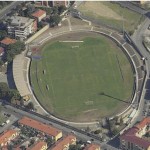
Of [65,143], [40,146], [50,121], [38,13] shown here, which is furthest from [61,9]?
[40,146]

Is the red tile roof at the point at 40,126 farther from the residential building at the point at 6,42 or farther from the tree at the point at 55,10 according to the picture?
the tree at the point at 55,10

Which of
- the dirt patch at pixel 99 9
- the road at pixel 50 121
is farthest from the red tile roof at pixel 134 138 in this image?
the dirt patch at pixel 99 9

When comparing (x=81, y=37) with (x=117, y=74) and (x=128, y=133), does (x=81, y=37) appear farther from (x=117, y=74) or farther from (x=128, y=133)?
(x=128, y=133)

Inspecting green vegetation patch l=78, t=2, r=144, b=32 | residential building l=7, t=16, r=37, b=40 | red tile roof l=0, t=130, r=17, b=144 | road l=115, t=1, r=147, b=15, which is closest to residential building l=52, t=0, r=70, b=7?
green vegetation patch l=78, t=2, r=144, b=32

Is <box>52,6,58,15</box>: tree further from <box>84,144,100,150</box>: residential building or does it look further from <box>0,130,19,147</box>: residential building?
<box>84,144,100,150</box>: residential building

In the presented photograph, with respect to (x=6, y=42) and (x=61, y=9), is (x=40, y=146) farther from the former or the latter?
(x=61, y=9)

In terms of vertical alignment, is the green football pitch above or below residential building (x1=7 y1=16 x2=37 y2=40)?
below
